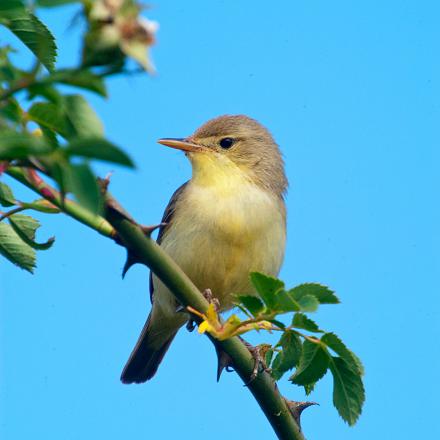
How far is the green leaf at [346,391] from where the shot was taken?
247 cm

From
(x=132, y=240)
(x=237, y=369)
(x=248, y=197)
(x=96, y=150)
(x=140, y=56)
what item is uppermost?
(x=248, y=197)

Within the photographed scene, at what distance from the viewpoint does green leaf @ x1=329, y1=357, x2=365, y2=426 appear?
2.47 meters

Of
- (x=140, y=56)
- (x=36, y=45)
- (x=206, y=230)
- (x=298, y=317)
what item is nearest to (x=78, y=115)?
(x=140, y=56)

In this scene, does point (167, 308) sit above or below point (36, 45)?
above

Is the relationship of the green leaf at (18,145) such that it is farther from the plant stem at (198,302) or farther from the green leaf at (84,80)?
the plant stem at (198,302)

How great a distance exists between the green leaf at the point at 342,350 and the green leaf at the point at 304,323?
7 centimetres

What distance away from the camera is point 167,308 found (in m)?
6.23

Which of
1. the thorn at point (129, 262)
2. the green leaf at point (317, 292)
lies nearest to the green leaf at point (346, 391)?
the green leaf at point (317, 292)

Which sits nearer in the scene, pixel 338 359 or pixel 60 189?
pixel 60 189

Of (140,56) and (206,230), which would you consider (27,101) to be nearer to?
(140,56)

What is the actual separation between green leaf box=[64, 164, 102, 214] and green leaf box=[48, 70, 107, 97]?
124mm

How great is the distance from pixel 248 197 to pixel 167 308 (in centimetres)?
121

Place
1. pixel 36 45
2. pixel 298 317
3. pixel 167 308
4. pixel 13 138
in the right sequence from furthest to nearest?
pixel 167 308
pixel 298 317
pixel 36 45
pixel 13 138

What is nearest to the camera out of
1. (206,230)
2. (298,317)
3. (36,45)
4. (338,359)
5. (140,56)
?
(140,56)
